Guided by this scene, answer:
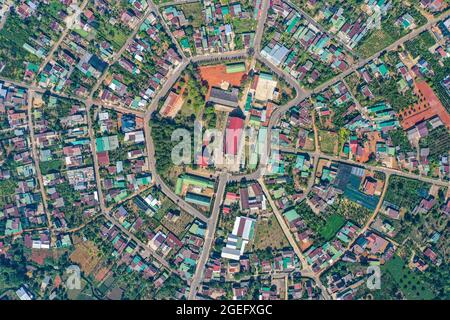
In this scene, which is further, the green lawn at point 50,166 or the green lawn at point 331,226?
the green lawn at point 50,166

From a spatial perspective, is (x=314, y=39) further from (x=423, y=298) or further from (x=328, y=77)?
(x=423, y=298)

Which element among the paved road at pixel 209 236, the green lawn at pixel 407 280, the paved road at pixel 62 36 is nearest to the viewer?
the green lawn at pixel 407 280

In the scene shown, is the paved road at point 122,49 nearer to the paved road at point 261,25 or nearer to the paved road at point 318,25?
the paved road at point 261,25

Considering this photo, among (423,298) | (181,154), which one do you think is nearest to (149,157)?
(181,154)

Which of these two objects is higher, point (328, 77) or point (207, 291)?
point (328, 77)

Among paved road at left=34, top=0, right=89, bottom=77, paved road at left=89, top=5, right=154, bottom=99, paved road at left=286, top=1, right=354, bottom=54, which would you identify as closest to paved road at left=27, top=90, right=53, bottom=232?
paved road at left=34, top=0, right=89, bottom=77

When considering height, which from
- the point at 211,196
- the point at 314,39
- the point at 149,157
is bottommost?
the point at 211,196

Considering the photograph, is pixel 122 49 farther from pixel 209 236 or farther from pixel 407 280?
pixel 407 280

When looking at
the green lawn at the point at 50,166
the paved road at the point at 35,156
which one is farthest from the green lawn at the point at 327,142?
the paved road at the point at 35,156
